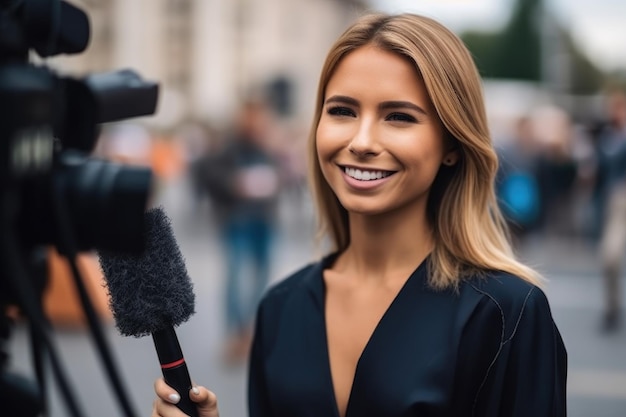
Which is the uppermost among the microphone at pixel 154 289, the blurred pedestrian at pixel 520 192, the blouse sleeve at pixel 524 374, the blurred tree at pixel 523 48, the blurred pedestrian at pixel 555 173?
the microphone at pixel 154 289

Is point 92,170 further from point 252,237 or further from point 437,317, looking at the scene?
point 252,237

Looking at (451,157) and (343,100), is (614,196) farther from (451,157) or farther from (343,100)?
(343,100)

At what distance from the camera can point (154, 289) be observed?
1697 millimetres

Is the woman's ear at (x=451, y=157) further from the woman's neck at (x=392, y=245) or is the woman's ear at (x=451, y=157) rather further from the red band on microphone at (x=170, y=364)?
the red band on microphone at (x=170, y=364)

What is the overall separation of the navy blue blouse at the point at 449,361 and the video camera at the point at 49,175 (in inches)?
28.8

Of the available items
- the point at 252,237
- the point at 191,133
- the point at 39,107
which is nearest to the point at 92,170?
the point at 39,107

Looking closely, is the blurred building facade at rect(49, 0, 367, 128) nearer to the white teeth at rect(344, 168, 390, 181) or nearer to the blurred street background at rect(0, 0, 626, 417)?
the blurred street background at rect(0, 0, 626, 417)

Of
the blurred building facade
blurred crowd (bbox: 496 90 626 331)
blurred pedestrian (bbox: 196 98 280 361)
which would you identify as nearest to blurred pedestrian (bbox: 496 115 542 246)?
blurred crowd (bbox: 496 90 626 331)

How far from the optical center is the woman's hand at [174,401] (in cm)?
178

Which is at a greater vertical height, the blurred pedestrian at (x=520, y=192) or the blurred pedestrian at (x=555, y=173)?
the blurred pedestrian at (x=520, y=192)

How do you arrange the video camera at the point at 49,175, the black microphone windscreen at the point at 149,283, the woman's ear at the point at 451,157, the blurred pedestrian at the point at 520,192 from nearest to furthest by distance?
the video camera at the point at 49,175, the black microphone windscreen at the point at 149,283, the woman's ear at the point at 451,157, the blurred pedestrian at the point at 520,192

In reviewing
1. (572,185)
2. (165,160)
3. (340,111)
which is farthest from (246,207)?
(165,160)

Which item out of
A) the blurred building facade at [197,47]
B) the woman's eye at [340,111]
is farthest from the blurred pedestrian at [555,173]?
the blurred building facade at [197,47]

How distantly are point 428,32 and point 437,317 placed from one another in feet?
1.93
